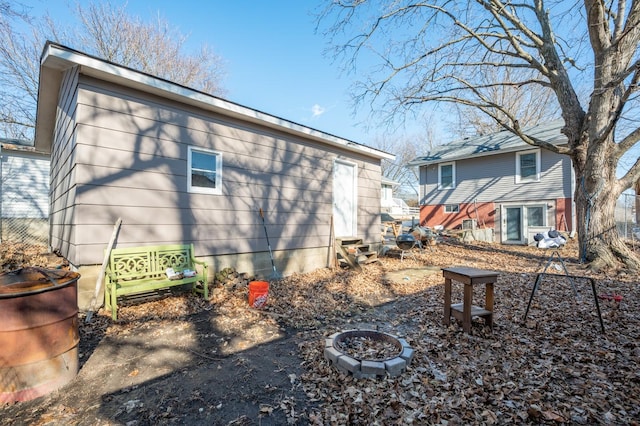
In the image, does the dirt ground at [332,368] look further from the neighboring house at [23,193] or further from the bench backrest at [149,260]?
the neighboring house at [23,193]

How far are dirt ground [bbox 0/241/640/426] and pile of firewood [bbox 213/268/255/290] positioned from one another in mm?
164

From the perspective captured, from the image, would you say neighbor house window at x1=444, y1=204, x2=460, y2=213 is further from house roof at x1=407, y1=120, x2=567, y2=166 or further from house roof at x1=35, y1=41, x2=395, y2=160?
house roof at x1=35, y1=41, x2=395, y2=160

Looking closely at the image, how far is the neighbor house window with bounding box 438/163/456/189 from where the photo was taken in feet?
54.2

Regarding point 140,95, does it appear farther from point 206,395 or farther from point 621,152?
point 621,152

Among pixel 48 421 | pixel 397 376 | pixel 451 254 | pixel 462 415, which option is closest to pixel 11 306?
pixel 48 421

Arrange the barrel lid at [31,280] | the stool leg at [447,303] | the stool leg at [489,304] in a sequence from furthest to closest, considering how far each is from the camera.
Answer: the stool leg at [447,303], the stool leg at [489,304], the barrel lid at [31,280]

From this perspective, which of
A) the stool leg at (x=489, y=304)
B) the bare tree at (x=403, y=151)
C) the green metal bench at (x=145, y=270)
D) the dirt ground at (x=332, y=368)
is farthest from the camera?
the bare tree at (x=403, y=151)

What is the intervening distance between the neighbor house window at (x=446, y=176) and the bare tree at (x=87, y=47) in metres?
16.8

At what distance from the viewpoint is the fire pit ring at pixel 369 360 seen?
8.84 ft

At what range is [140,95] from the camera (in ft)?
16.4

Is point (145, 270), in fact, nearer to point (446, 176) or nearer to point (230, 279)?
point (230, 279)

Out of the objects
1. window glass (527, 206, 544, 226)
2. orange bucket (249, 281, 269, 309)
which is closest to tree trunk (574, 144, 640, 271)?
window glass (527, 206, 544, 226)

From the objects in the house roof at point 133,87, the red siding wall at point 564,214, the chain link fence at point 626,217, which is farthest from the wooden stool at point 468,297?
the red siding wall at point 564,214

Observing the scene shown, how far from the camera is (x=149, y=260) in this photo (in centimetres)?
481
